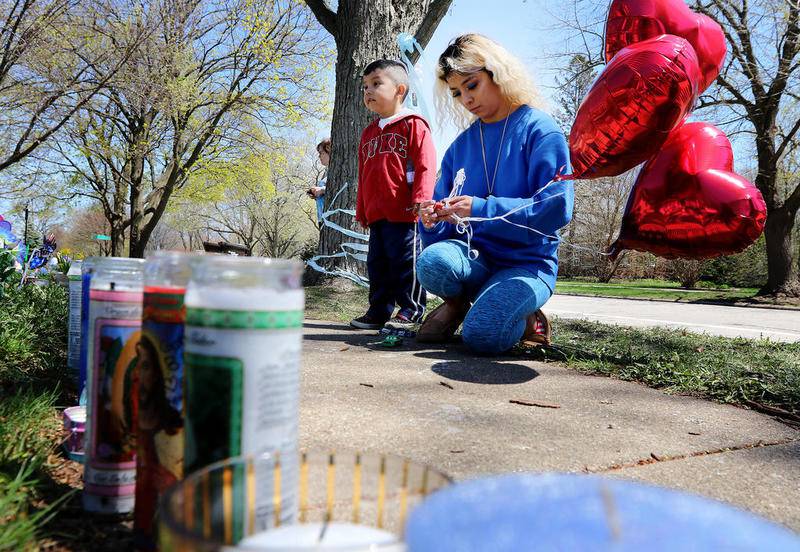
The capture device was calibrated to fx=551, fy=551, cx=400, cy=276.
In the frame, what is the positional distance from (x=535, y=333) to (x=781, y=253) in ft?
38.0

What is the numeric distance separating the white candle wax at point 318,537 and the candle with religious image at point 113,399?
0.39m

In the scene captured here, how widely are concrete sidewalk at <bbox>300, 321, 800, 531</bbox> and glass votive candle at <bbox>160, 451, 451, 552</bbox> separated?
51cm

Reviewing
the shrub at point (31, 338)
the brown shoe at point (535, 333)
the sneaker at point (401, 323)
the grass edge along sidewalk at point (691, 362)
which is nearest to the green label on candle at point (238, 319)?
the shrub at point (31, 338)

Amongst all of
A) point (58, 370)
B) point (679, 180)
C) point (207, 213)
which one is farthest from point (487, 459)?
point (207, 213)

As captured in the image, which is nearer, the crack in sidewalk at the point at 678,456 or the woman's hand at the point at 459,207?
the crack in sidewalk at the point at 678,456

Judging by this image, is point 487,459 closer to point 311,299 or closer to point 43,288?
point 43,288

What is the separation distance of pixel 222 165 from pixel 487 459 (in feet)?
52.9

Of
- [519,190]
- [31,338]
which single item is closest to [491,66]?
[519,190]

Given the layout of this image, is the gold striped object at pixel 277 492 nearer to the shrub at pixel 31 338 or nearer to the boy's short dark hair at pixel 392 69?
the shrub at pixel 31 338

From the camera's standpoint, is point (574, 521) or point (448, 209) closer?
point (574, 521)

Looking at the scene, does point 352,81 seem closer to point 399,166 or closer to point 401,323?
point 399,166

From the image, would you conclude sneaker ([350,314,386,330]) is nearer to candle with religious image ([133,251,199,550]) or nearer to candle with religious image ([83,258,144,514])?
candle with religious image ([83,258,144,514])

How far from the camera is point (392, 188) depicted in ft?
11.8

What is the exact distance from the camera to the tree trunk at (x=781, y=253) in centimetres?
1140
